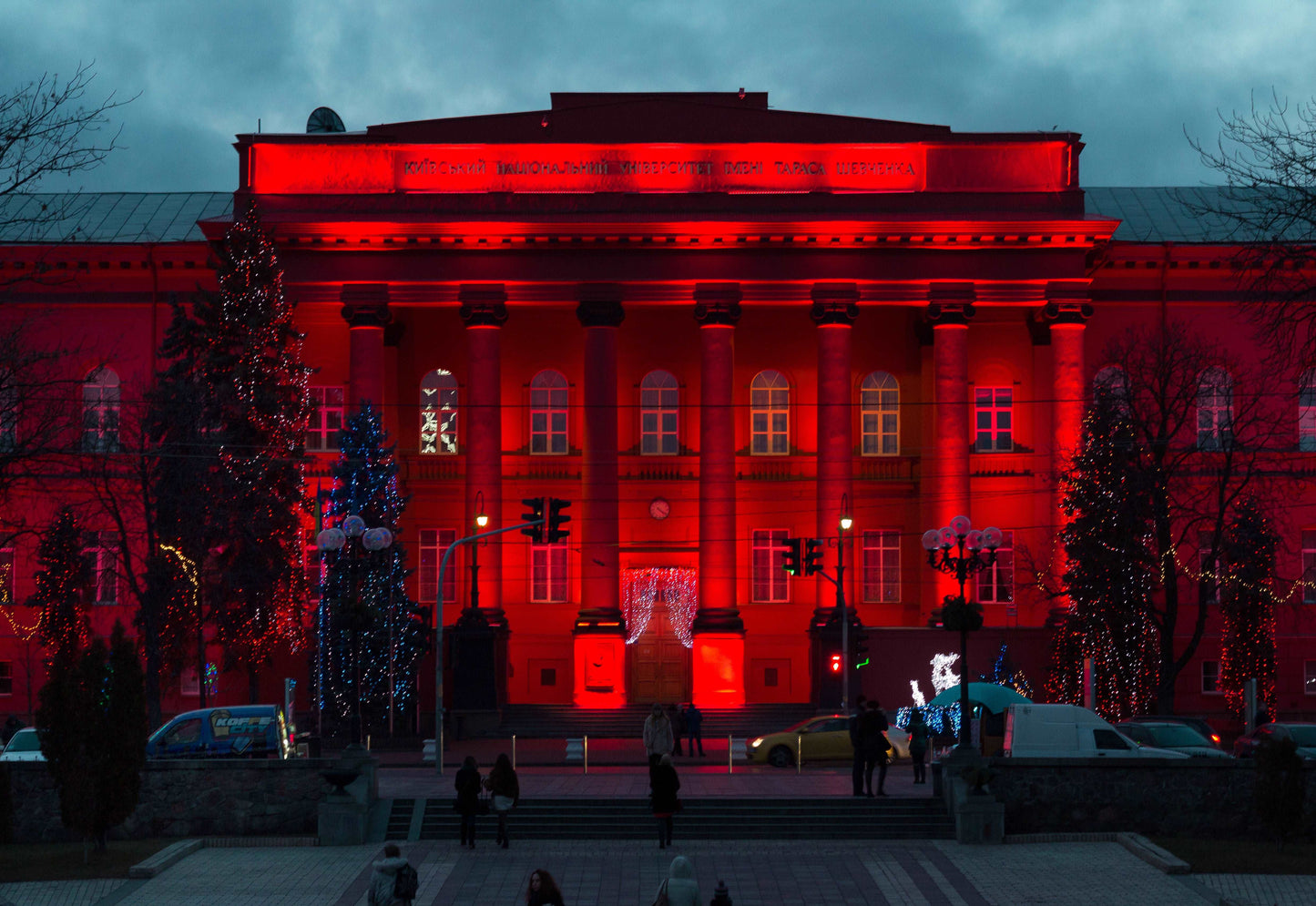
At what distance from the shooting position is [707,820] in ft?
95.1

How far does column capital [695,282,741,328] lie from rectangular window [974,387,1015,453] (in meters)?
8.41

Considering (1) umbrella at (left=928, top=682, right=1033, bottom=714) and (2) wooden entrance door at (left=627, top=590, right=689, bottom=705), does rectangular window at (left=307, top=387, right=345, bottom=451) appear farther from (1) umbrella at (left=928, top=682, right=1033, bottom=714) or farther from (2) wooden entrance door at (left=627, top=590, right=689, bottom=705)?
(1) umbrella at (left=928, top=682, right=1033, bottom=714)

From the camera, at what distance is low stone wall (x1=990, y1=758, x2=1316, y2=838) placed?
2780 centimetres

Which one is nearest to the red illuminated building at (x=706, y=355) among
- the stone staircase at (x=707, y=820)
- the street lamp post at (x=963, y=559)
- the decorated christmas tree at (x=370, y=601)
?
the decorated christmas tree at (x=370, y=601)

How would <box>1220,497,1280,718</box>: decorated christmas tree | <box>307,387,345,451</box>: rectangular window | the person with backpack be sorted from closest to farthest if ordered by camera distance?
1. the person with backpack
2. <box>1220,497,1280,718</box>: decorated christmas tree
3. <box>307,387,345,451</box>: rectangular window

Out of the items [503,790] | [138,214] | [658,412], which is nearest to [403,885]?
[503,790]

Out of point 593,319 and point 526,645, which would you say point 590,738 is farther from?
point 593,319

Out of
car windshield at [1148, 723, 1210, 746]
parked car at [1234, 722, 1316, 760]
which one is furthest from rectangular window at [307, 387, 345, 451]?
parked car at [1234, 722, 1316, 760]

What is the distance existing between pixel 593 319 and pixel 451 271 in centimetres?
452

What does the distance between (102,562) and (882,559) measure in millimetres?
23953

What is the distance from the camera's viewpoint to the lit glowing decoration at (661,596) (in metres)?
55.5

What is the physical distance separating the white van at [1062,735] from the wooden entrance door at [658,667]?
24.1 meters

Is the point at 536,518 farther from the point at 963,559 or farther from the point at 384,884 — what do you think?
the point at 384,884

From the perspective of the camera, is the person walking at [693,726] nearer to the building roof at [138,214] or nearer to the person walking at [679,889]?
the building roof at [138,214]
